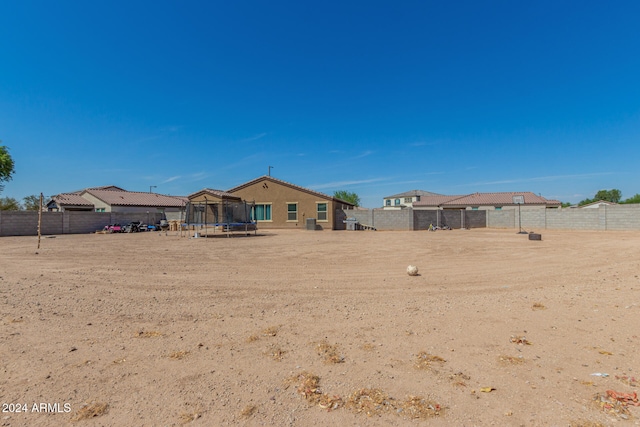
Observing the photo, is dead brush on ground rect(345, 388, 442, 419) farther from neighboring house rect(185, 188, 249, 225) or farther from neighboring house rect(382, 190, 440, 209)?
neighboring house rect(382, 190, 440, 209)

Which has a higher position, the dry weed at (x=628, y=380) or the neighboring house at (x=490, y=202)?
the neighboring house at (x=490, y=202)

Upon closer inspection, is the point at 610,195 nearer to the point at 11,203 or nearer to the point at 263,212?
the point at 263,212

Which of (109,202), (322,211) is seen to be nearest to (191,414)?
(322,211)

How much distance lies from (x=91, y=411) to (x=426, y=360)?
3.13 meters

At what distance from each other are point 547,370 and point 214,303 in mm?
4852

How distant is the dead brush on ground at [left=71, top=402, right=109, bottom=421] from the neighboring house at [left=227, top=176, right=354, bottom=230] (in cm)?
2512

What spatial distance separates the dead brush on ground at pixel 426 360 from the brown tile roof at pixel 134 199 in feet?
131

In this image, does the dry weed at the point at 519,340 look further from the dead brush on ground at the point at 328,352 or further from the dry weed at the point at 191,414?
the dry weed at the point at 191,414

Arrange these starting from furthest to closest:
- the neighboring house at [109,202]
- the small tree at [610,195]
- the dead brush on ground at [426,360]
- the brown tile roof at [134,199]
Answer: the small tree at [610,195] → the brown tile roof at [134,199] → the neighboring house at [109,202] → the dead brush on ground at [426,360]

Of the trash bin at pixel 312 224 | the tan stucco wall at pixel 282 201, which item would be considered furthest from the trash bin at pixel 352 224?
the trash bin at pixel 312 224

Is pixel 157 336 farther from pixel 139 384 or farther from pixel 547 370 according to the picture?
pixel 547 370

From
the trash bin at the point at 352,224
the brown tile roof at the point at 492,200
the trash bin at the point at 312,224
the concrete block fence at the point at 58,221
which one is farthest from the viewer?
the brown tile roof at the point at 492,200

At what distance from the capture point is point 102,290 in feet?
22.1

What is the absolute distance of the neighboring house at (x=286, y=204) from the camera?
28219 millimetres
